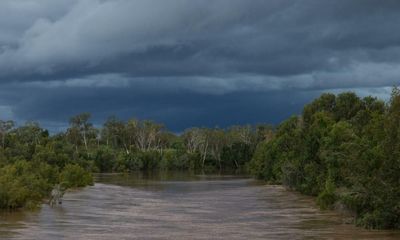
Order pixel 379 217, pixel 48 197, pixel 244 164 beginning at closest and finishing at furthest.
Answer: pixel 379 217, pixel 48 197, pixel 244 164

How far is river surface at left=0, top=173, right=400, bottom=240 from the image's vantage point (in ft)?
118

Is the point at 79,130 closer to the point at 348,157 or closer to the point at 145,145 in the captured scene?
the point at 145,145

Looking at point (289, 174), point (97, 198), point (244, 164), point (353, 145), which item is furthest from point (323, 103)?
point (244, 164)

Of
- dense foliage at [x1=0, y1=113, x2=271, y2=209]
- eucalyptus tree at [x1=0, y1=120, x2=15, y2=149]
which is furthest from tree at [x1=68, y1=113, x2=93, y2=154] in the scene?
eucalyptus tree at [x1=0, y1=120, x2=15, y2=149]

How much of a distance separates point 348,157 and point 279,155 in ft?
167

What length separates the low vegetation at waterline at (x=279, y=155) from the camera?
37125mm

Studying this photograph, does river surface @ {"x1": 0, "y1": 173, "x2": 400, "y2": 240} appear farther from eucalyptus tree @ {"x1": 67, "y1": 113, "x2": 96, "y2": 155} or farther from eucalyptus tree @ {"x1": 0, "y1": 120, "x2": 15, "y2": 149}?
eucalyptus tree @ {"x1": 67, "y1": 113, "x2": 96, "y2": 155}

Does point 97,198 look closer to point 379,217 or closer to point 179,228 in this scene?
point 179,228

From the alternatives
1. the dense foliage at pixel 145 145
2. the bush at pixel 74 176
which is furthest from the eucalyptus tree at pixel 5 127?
the bush at pixel 74 176

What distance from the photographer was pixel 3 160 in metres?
68.8

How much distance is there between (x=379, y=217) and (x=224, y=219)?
40.3 feet

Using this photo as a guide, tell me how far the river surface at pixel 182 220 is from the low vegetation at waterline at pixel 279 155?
5.71 ft

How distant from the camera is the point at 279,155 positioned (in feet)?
299

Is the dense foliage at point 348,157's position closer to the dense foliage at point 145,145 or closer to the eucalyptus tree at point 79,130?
the dense foliage at point 145,145
